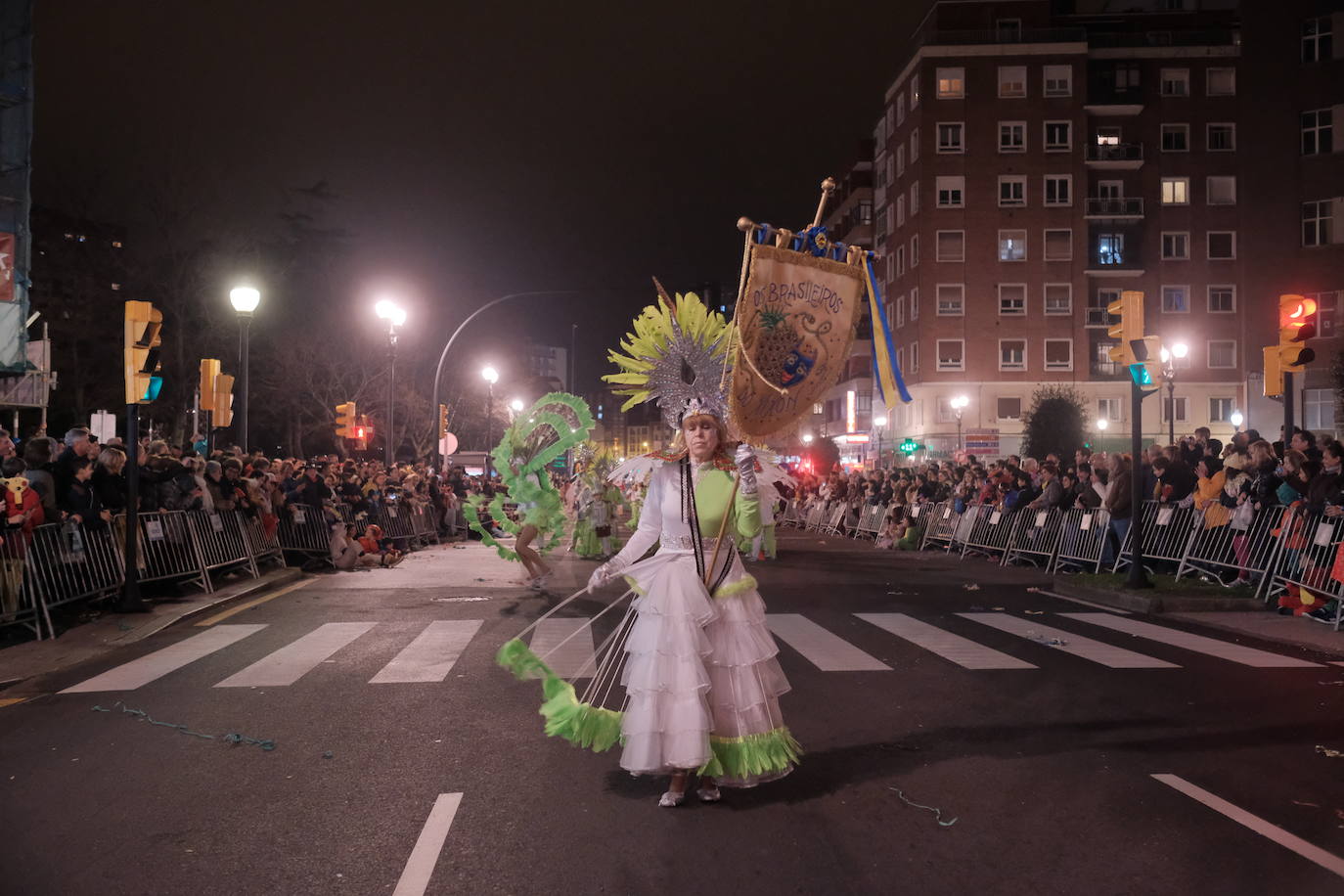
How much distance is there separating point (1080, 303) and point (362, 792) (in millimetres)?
57432

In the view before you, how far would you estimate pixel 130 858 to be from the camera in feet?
15.2

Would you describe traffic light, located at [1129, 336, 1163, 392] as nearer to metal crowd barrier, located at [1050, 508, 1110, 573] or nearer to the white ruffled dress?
metal crowd barrier, located at [1050, 508, 1110, 573]

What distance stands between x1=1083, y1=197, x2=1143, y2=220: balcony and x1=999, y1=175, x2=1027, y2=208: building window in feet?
11.0

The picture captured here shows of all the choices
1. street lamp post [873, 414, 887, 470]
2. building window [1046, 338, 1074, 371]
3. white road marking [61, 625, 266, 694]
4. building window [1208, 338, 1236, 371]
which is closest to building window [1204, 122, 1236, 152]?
building window [1208, 338, 1236, 371]

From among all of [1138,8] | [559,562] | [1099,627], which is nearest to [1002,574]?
[1099,627]

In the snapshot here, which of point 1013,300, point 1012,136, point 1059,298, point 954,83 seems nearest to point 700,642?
point 1013,300

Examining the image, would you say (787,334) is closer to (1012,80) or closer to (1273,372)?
(1273,372)

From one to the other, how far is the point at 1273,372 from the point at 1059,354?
4389cm

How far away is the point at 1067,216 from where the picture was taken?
56750 mm

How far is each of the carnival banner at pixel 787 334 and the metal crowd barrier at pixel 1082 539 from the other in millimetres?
12100

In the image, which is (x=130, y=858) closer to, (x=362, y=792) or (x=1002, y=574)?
(x=362, y=792)

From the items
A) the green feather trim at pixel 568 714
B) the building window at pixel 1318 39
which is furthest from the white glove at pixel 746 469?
the building window at pixel 1318 39

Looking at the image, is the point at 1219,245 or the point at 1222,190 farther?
the point at 1219,245

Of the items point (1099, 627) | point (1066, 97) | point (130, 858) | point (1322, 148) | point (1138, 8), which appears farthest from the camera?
point (1138, 8)
